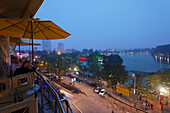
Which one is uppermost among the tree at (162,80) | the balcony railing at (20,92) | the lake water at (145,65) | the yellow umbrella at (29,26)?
the yellow umbrella at (29,26)

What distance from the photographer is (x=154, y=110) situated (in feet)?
41.0

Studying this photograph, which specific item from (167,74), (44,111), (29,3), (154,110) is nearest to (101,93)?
(154,110)

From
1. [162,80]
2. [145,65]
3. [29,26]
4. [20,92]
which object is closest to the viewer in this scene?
[20,92]

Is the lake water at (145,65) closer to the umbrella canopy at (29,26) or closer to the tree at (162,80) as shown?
the tree at (162,80)

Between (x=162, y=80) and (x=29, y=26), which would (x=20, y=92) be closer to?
(x=29, y=26)

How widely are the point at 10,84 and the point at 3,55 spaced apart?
2.42 m

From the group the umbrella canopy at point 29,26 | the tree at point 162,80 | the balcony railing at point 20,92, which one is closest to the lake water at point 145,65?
the tree at point 162,80

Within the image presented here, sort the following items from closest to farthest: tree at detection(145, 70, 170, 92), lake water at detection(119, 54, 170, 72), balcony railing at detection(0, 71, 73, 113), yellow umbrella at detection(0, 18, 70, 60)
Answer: balcony railing at detection(0, 71, 73, 113), yellow umbrella at detection(0, 18, 70, 60), tree at detection(145, 70, 170, 92), lake water at detection(119, 54, 170, 72)

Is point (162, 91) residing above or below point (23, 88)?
below

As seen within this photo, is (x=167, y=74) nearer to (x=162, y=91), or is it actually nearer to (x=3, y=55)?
(x=162, y=91)

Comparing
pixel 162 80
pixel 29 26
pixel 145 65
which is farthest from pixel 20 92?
pixel 145 65

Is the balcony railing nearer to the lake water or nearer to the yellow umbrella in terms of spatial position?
the yellow umbrella

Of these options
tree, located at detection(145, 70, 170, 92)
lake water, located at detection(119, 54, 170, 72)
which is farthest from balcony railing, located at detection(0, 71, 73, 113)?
lake water, located at detection(119, 54, 170, 72)

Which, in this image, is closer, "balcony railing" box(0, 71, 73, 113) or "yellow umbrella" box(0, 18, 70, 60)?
"balcony railing" box(0, 71, 73, 113)
